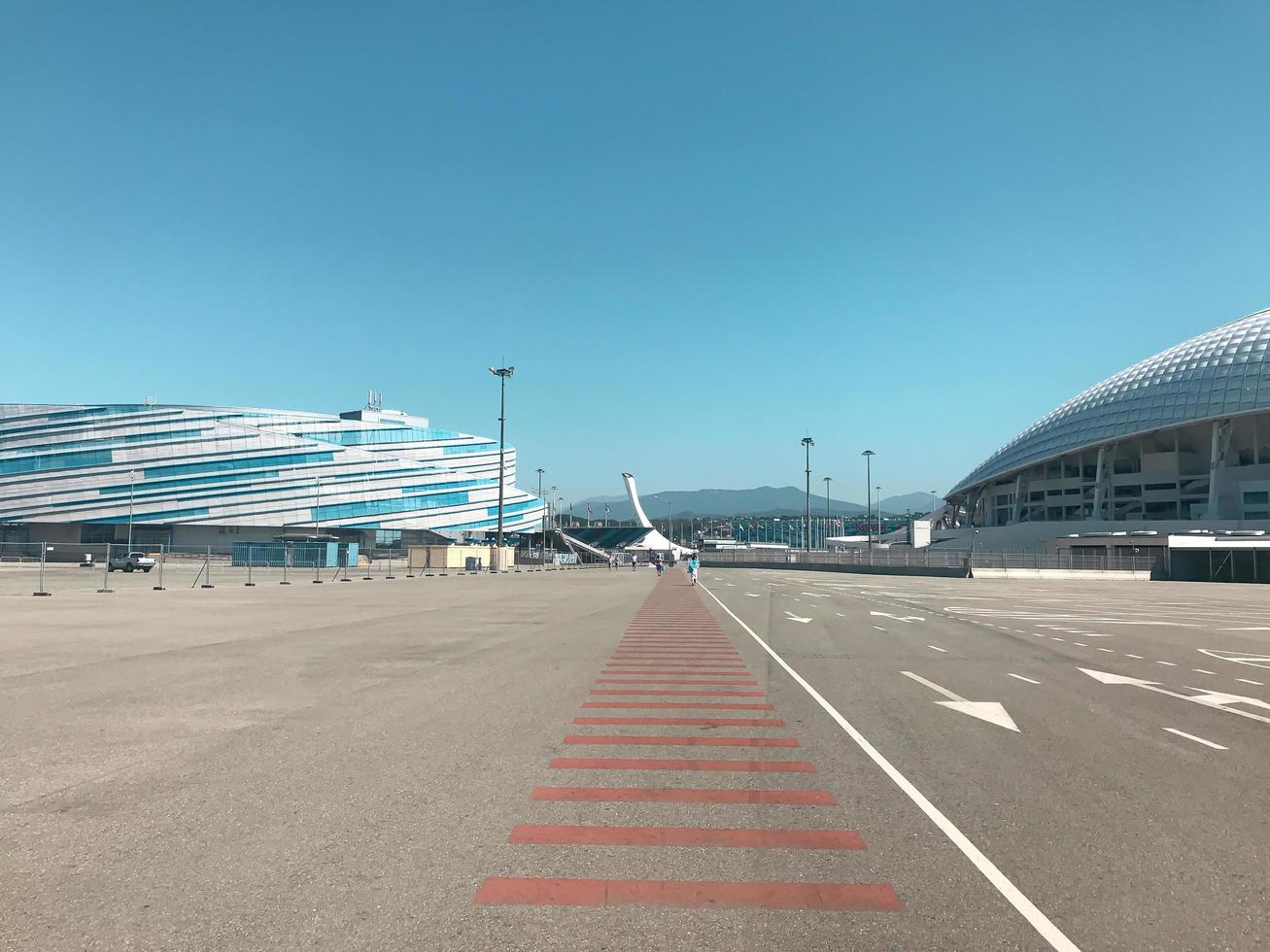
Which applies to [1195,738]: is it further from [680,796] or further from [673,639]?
[673,639]

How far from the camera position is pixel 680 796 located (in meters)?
6.45

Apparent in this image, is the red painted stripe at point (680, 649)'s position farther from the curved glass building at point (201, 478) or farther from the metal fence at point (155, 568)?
the curved glass building at point (201, 478)

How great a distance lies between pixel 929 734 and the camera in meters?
8.56

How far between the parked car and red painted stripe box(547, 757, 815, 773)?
49995 millimetres

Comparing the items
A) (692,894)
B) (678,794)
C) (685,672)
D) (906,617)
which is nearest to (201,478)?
(906,617)

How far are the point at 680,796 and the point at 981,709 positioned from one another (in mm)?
5103

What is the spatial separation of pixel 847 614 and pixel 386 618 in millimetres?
12551

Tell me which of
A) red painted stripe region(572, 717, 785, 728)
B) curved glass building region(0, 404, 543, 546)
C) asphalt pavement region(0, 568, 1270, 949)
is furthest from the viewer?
curved glass building region(0, 404, 543, 546)

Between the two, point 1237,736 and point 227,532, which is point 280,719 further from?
point 227,532

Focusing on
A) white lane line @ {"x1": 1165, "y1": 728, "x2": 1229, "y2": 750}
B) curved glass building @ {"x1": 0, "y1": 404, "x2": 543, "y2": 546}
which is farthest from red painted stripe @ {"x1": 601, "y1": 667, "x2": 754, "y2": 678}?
curved glass building @ {"x1": 0, "y1": 404, "x2": 543, "y2": 546}

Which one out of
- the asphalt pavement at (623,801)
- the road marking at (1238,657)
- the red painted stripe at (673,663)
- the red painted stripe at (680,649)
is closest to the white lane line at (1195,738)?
the asphalt pavement at (623,801)

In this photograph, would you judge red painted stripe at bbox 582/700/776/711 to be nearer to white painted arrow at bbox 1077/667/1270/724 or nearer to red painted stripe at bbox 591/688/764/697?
red painted stripe at bbox 591/688/764/697

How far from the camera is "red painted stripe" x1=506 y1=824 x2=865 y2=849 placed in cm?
536

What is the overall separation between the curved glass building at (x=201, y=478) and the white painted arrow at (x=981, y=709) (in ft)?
355
